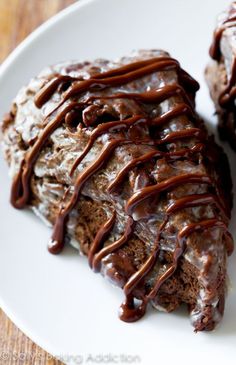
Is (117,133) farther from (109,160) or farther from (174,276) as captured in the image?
(174,276)

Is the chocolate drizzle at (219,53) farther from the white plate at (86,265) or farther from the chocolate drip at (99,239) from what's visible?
the chocolate drip at (99,239)

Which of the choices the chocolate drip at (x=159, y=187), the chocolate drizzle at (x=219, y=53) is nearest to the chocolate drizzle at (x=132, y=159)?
the chocolate drip at (x=159, y=187)

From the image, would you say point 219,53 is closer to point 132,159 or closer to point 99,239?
point 132,159

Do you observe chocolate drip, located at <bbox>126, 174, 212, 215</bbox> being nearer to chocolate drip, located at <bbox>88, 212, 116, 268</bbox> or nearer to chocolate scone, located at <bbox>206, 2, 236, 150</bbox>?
chocolate drip, located at <bbox>88, 212, 116, 268</bbox>

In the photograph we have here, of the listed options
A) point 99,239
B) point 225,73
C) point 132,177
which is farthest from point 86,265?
point 225,73

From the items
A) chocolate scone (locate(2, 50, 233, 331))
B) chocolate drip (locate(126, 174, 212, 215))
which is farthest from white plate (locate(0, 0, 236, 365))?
chocolate drip (locate(126, 174, 212, 215))

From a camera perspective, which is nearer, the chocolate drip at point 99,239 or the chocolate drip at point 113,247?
the chocolate drip at point 113,247

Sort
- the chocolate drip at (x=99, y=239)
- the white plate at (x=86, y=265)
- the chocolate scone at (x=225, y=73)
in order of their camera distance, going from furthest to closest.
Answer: the chocolate scone at (x=225, y=73) → the chocolate drip at (x=99, y=239) → the white plate at (x=86, y=265)
